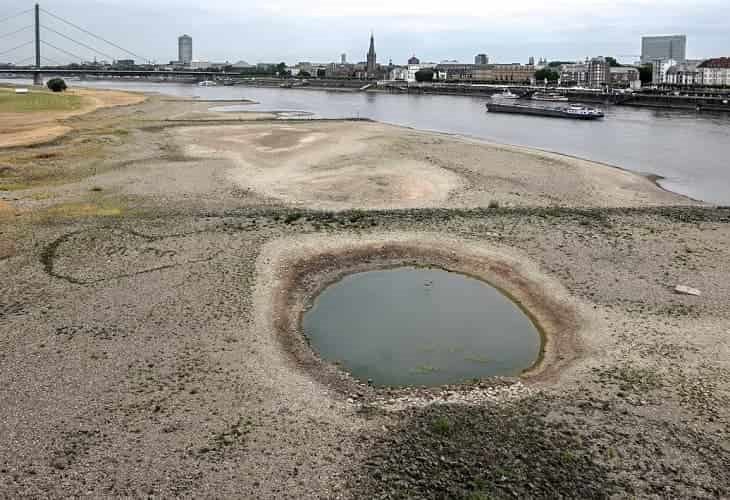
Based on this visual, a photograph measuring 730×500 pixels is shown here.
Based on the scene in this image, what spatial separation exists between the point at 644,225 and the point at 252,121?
33092 mm

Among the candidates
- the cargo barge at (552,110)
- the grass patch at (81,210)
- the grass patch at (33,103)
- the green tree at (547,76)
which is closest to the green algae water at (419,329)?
the grass patch at (81,210)

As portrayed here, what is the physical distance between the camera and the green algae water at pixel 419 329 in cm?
985

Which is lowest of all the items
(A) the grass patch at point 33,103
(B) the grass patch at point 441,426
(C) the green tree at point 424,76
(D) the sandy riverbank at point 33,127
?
(B) the grass patch at point 441,426

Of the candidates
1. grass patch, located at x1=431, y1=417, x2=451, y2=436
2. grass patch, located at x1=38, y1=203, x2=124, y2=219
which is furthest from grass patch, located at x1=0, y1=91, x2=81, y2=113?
grass patch, located at x1=431, y1=417, x2=451, y2=436

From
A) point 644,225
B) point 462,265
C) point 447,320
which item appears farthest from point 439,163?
point 447,320

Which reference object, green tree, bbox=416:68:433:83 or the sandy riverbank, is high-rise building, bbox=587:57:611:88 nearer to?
green tree, bbox=416:68:433:83

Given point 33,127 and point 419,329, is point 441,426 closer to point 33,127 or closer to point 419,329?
point 419,329

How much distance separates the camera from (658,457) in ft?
23.3

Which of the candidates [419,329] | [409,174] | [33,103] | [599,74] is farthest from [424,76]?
[419,329]

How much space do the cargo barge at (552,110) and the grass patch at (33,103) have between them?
39.5m

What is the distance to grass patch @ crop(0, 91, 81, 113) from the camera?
4234cm

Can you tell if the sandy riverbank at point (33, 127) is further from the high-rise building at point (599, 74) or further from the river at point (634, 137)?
the high-rise building at point (599, 74)

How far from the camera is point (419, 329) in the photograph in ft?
38.0

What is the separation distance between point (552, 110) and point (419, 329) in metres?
51.4
